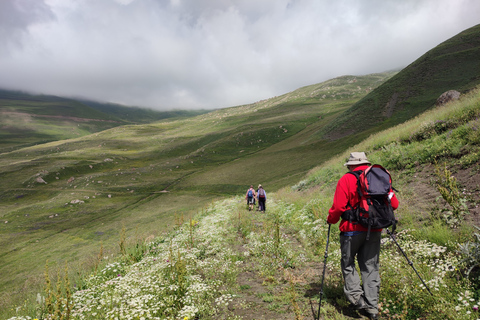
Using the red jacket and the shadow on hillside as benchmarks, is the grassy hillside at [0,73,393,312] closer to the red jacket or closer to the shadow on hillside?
the shadow on hillside

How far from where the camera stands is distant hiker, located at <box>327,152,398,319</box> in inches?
201

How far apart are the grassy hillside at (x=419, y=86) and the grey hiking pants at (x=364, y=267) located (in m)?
52.9

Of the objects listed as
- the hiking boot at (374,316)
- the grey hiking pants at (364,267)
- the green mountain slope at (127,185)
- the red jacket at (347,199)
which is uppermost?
the red jacket at (347,199)

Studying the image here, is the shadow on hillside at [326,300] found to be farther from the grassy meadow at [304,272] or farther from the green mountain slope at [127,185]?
the green mountain slope at [127,185]

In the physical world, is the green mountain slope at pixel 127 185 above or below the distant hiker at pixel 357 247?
below

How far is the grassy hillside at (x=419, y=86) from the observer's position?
52.6 m

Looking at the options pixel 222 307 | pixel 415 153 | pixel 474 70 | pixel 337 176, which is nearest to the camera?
pixel 222 307

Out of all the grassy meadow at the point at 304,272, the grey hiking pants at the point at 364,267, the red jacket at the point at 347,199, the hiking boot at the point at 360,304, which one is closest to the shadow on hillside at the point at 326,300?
the grassy meadow at the point at 304,272

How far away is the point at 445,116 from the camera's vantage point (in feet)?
47.2

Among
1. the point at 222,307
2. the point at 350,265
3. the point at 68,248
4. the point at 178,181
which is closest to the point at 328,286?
the point at 350,265

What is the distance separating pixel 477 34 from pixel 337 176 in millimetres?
83799

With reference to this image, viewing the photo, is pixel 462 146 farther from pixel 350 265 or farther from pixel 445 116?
pixel 350 265

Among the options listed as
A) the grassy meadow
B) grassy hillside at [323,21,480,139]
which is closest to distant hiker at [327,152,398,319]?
the grassy meadow

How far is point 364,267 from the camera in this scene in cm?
533
